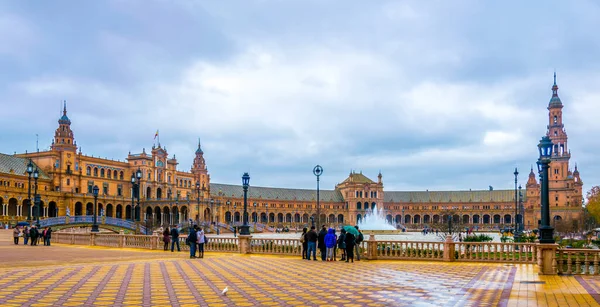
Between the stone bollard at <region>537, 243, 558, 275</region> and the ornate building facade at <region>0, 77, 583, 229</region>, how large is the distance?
2034 inches

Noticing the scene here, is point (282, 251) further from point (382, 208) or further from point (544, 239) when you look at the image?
point (382, 208)

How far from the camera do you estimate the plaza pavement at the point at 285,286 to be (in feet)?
39.1

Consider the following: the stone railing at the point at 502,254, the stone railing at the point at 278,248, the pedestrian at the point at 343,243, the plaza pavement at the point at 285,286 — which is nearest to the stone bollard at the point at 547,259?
the plaza pavement at the point at 285,286

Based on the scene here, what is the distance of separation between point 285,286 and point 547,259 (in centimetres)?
887

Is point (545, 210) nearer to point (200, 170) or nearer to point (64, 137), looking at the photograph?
point (64, 137)

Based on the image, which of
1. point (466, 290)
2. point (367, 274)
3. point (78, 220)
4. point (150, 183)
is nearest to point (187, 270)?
point (367, 274)

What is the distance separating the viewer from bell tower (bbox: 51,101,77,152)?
10444 cm

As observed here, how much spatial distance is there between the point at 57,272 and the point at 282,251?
12700mm

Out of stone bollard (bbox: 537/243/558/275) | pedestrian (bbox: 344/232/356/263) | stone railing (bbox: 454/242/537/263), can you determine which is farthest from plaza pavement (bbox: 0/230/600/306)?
pedestrian (bbox: 344/232/356/263)

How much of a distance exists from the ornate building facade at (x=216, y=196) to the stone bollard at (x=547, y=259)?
5166 cm

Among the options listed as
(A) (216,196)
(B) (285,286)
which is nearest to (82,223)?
(B) (285,286)

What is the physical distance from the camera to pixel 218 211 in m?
132

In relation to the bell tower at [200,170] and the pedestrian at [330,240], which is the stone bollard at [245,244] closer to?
the pedestrian at [330,240]

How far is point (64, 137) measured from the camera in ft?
347
